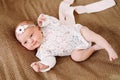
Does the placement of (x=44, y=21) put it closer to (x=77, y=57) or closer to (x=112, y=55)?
(x=77, y=57)

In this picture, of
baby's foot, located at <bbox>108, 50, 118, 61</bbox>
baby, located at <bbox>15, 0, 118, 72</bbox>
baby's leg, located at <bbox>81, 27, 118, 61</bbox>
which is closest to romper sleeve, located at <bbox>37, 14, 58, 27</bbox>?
baby, located at <bbox>15, 0, 118, 72</bbox>

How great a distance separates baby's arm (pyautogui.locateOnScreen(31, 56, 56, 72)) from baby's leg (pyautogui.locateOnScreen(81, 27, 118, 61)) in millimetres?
209

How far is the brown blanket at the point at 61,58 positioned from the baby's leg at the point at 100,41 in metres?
0.07

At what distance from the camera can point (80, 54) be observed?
4.31ft

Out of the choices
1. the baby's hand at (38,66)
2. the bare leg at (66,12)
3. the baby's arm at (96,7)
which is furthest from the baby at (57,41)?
the baby's arm at (96,7)

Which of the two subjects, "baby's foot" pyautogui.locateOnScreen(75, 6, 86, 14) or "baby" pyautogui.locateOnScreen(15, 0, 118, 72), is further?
"baby's foot" pyautogui.locateOnScreen(75, 6, 86, 14)

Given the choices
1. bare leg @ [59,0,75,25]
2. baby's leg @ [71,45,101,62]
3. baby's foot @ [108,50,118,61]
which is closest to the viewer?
baby's foot @ [108,50,118,61]

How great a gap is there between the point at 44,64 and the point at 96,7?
581 millimetres

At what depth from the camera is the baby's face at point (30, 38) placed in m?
1.35

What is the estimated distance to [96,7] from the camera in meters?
1.65

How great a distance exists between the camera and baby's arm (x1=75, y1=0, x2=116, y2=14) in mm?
1636

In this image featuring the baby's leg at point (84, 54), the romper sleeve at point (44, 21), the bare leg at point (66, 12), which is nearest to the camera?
the baby's leg at point (84, 54)

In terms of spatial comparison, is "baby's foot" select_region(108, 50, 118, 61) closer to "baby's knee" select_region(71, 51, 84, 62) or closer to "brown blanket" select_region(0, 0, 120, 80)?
"brown blanket" select_region(0, 0, 120, 80)

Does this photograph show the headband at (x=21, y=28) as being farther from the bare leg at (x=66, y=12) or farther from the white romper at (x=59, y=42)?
the bare leg at (x=66, y=12)
